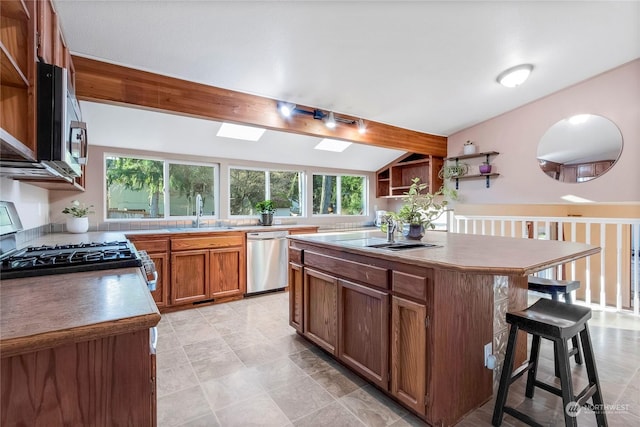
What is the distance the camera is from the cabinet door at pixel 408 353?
1648mm

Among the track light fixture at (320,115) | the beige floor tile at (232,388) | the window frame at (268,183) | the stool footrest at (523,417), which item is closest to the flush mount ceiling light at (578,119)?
the track light fixture at (320,115)

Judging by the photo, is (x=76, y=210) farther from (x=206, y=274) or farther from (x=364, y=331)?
(x=364, y=331)

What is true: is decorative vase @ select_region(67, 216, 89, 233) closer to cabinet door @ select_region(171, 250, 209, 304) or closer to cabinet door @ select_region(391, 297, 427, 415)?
cabinet door @ select_region(171, 250, 209, 304)

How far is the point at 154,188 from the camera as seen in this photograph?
13.1ft

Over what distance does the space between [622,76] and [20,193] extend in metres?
5.92

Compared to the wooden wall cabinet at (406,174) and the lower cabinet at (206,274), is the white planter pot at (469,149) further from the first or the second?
the lower cabinet at (206,274)

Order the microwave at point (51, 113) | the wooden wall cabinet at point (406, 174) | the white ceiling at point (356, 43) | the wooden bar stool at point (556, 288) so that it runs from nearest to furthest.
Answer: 1. the microwave at point (51, 113)
2. the white ceiling at point (356, 43)
3. the wooden bar stool at point (556, 288)
4. the wooden wall cabinet at point (406, 174)

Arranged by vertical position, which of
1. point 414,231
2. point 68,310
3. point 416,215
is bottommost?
point 68,310

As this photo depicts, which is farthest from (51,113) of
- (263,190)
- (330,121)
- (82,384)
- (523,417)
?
(263,190)

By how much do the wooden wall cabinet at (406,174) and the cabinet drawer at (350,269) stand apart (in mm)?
3279

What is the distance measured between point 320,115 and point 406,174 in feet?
8.70

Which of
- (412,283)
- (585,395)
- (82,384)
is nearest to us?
(82,384)

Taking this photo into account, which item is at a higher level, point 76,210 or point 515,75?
point 515,75

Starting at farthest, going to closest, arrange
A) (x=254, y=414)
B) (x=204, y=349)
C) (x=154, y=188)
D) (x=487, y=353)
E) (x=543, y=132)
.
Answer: (x=543, y=132)
(x=154, y=188)
(x=204, y=349)
(x=487, y=353)
(x=254, y=414)
